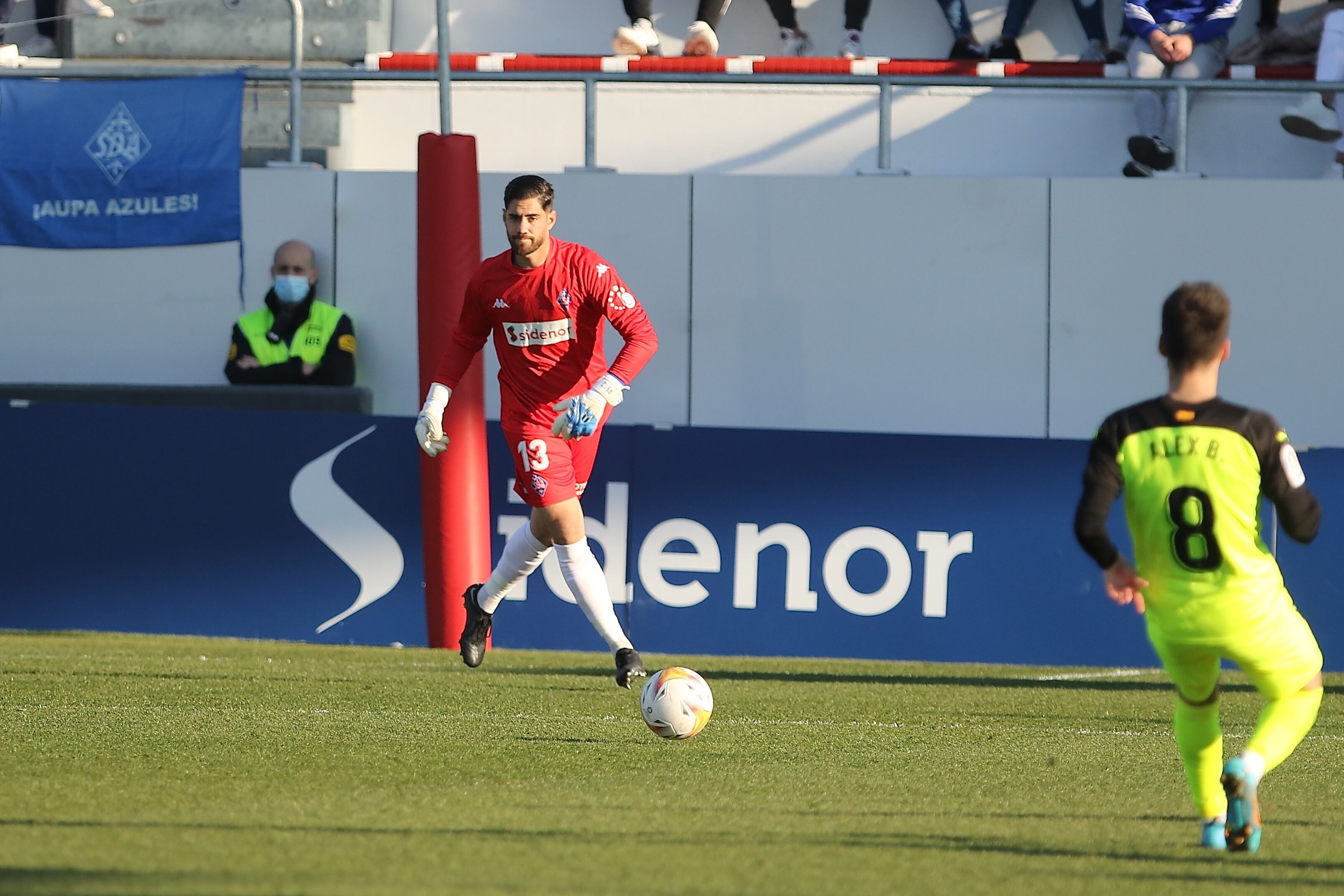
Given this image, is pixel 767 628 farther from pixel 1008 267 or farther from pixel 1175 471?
pixel 1175 471

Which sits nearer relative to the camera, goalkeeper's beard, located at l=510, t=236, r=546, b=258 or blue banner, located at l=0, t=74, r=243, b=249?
goalkeeper's beard, located at l=510, t=236, r=546, b=258

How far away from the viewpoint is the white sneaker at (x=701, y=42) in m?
13.3

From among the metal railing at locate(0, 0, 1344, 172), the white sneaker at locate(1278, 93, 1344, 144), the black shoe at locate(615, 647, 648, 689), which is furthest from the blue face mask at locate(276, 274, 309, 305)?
the white sneaker at locate(1278, 93, 1344, 144)

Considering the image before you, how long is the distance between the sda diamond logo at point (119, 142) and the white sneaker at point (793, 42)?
16.8 feet

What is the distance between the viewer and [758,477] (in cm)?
1024

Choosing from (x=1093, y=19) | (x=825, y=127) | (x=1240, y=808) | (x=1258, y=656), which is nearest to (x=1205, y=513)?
(x=1258, y=656)

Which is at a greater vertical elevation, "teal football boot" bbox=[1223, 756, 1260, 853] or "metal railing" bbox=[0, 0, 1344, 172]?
"metal railing" bbox=[0, 0, 1344, 172]

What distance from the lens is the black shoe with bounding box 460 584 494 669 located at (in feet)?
26.0

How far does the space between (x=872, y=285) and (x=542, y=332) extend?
4.76 m

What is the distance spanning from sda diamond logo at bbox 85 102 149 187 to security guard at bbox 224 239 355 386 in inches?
44.6

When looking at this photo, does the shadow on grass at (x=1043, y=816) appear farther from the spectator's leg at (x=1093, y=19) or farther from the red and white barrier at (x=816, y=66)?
the spectator's leg at (x=1093, y=19)

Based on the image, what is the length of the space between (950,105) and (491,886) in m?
10.6

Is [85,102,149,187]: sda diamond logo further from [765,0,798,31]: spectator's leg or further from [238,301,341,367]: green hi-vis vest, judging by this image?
[765,0,798,31]: spectator's leg

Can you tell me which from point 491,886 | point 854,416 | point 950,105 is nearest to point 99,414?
point 854,416
